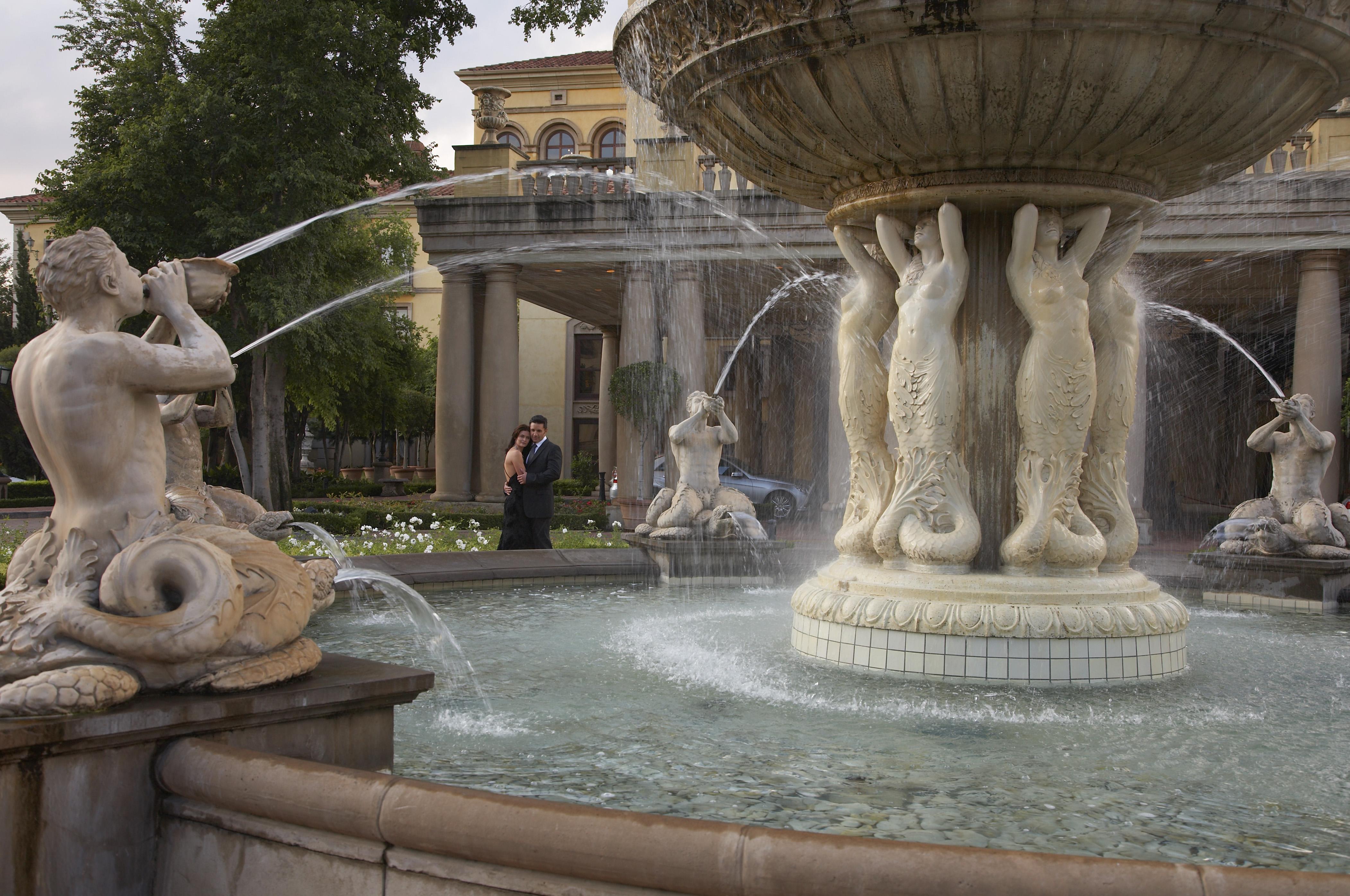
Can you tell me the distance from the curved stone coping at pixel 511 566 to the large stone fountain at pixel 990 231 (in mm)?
3798

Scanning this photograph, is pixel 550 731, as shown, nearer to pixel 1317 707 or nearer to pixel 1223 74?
pixel 1317 707

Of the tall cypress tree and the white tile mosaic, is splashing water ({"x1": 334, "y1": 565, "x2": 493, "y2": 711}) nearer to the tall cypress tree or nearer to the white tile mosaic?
the white tile mosaic

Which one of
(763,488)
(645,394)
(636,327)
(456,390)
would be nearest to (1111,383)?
(645,394)

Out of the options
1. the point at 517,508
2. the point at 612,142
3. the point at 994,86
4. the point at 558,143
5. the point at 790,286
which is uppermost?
the point at 558,143

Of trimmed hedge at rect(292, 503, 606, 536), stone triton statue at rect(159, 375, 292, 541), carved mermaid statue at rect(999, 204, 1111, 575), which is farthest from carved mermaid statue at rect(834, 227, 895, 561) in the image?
trimmed hedge at rect(292, 503, 606, 536)

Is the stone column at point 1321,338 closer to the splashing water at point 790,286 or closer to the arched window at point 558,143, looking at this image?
the splashing water at point 790,286

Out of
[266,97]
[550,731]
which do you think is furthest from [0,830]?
[266,97]

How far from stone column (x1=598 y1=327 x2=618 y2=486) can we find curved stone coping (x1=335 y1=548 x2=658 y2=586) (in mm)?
23754

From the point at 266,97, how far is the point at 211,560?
22066mm

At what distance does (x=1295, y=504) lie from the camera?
402 inches

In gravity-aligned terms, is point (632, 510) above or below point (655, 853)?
below

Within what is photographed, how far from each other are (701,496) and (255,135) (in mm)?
16607

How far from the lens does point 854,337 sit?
6996mm

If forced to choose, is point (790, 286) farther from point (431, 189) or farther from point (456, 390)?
point (431, 189)
